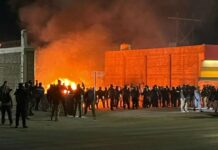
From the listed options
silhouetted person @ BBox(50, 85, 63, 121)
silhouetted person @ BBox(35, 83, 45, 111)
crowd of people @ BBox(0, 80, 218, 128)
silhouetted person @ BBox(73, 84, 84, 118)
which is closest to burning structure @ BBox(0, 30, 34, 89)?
silhouetted person @ BBox(35, 83, 45, 111)

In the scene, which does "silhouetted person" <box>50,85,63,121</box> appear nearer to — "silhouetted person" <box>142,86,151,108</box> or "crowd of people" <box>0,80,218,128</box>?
"crowd of people" <box>0,80,218,128</box>

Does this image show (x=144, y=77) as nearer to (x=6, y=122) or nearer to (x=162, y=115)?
(x=162, y=115)

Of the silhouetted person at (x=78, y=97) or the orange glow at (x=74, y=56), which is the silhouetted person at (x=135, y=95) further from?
the orange glow at (x=74, y=56)

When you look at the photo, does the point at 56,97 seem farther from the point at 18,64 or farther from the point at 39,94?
the point at 18,64

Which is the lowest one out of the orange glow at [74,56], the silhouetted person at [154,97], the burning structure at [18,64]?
the silhouetted person at [154,97]

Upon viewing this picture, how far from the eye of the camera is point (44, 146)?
14.8 metres

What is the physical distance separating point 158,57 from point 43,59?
1294cm

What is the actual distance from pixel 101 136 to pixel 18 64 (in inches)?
458

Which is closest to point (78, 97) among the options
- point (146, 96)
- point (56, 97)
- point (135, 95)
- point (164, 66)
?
point (56, 97)

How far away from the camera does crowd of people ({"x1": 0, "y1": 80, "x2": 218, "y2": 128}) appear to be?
68.4ft

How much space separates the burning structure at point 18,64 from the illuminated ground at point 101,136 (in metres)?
2.86

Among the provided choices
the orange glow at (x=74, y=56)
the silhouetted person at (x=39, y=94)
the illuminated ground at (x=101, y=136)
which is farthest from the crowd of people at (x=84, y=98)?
the orange glow at (x=74, y=56)

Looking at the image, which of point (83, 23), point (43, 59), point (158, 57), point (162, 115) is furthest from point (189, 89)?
point (83, 23)

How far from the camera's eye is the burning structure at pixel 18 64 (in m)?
27.8
